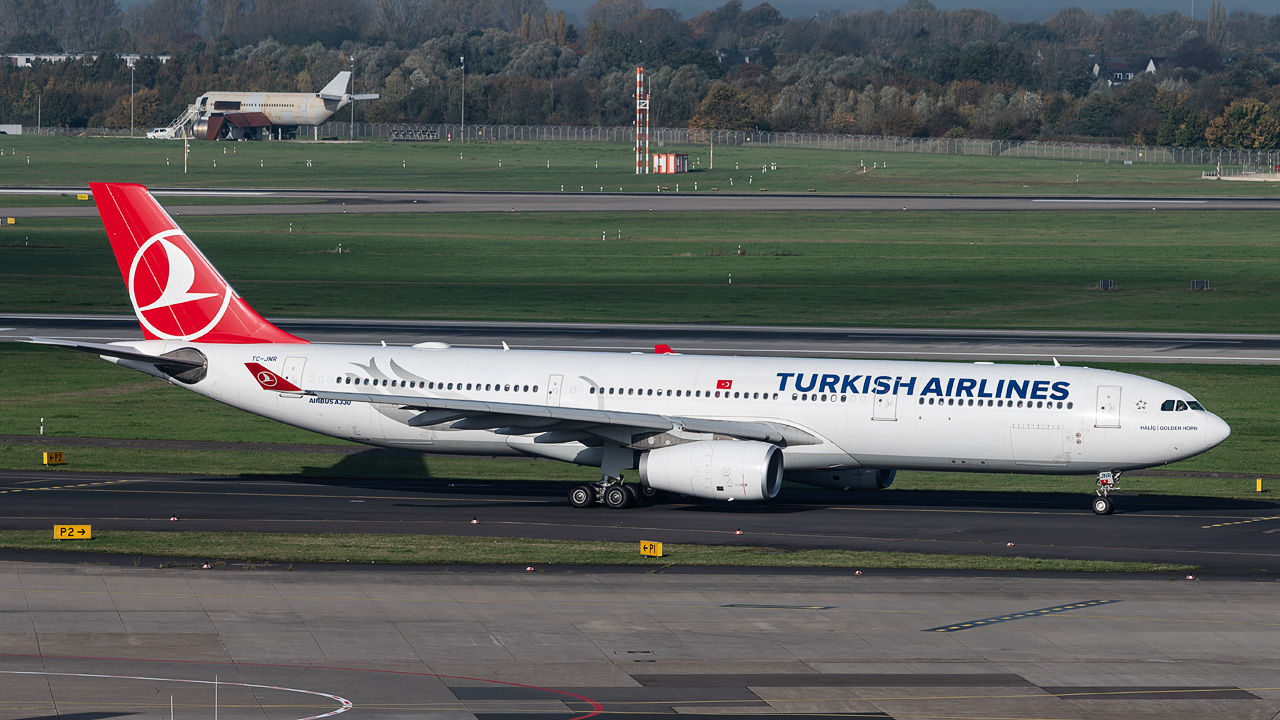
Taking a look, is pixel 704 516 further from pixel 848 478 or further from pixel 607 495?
pixel 848 478

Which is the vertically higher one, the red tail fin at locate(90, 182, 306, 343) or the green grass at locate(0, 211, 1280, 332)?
the red tail fin at locate(90, 182, 306, 343)

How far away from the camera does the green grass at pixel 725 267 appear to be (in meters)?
91.8

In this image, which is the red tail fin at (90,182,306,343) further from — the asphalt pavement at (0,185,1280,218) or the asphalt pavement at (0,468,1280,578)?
the asphalt pavement at (0,185,1280,218)

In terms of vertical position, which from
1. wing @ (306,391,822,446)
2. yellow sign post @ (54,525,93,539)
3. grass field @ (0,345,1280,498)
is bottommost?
grass field @ (0,345,1280,498)

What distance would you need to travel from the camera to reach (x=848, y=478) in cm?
4612

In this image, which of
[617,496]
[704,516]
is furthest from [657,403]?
[704,516]

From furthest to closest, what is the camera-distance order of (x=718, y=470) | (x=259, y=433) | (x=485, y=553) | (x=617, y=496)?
(x=259, y=433), (x=617, y=496), (x=718, y=470), (x=485, y=553)

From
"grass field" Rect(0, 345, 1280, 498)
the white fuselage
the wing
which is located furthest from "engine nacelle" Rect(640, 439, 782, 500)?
"grass field" Rect(0, 345, 1280, 498)

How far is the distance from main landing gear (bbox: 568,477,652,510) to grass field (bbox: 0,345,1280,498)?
602 centimetres

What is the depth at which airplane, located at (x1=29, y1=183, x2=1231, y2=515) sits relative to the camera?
42719 mm

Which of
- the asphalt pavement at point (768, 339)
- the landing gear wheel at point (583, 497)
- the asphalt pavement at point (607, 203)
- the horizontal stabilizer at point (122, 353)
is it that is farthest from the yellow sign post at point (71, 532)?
the asphalt pavement at point (607, 203)

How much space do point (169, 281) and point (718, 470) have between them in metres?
18.8

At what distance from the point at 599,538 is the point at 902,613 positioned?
10.4 m

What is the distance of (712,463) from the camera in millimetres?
42438
